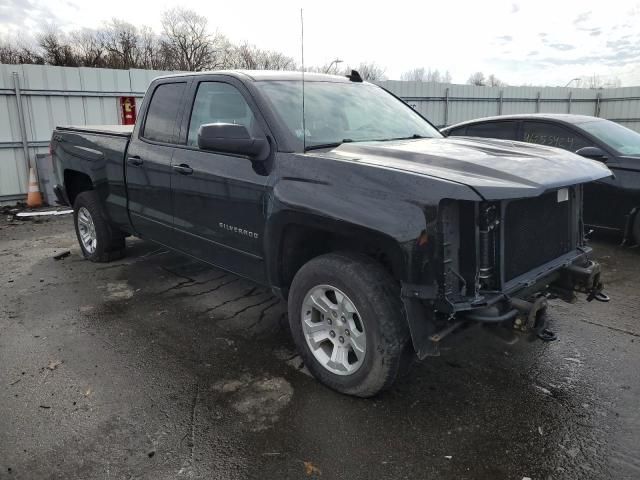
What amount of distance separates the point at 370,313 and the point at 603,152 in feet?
15.6

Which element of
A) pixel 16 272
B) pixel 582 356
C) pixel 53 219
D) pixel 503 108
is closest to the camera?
pixel 582 356

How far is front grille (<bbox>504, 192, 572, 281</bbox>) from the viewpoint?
2.85 metres

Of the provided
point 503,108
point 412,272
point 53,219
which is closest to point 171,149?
point 412,272

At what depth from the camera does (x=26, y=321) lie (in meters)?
4.37

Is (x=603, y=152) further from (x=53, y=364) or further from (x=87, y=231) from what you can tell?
(x=87, y=231)

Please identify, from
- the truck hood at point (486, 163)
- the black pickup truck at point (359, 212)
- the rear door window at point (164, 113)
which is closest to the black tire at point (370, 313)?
the black pickup truck at point (359, 212)

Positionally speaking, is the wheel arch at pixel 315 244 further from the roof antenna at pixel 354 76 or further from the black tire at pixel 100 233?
the black tire at pixel 100 233

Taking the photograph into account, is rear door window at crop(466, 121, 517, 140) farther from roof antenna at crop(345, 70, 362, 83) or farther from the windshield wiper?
the windshield wiper

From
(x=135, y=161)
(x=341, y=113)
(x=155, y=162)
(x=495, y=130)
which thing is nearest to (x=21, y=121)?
(x=135, y=161)

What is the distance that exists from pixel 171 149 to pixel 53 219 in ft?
18.4

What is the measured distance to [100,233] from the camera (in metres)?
5.76

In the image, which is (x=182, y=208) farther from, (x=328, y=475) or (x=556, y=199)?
(x=556, y=199)

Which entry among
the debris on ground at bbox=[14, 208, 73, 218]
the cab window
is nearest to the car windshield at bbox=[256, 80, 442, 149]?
the cab window

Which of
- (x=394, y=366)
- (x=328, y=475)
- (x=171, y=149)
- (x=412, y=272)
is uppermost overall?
(x=171, y=149)
